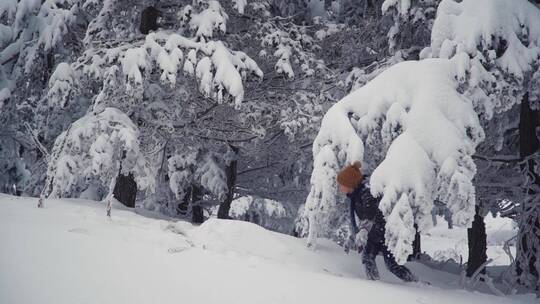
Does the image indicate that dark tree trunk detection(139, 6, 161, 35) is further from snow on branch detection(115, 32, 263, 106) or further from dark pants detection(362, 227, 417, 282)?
dark pants detection(362, 227, 417, 282)

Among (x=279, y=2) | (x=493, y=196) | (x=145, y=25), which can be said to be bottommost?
(x=493, y=196)

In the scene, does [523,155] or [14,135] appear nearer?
[523,155]

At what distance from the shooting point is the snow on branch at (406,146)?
3941 mm

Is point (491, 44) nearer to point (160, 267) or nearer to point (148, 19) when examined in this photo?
point (160, 267)

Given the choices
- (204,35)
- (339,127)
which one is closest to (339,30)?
(204,35)

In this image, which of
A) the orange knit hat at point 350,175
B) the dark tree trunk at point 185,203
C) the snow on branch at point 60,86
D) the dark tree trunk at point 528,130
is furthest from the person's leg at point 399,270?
the dark tree trunk at point 185,203

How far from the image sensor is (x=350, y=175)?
466 cm

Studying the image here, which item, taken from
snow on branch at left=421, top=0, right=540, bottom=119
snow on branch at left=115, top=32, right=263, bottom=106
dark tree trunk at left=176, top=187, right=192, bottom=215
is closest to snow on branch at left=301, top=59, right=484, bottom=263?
snow on branch at left=421, top=0, right=540, bottom=119

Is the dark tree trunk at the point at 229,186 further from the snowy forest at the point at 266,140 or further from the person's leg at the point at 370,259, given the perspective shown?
the person's leg at the point at 370,259

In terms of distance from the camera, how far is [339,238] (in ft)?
46.2

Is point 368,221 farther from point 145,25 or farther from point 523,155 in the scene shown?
point 145,25

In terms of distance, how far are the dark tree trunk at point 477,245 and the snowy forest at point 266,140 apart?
4 cm

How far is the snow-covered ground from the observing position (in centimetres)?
284

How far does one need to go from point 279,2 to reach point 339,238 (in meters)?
7.89
